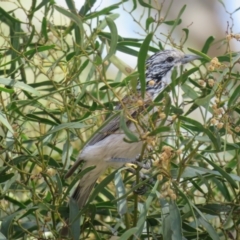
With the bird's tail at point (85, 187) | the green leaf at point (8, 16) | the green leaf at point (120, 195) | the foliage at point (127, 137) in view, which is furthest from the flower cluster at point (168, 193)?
the green leaf at point (8, 16)

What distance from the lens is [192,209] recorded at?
1519 millimetres

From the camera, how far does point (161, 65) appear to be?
2.39 m

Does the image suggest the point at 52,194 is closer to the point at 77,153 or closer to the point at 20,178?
the point at 20,178

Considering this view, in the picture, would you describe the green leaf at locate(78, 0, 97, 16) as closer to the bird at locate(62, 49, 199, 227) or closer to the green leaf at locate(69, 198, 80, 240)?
the bird at locate(62, 49, 199, 227)

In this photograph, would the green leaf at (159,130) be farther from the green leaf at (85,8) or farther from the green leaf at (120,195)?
the green leaf at (85,8)

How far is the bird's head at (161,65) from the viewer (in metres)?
2.23

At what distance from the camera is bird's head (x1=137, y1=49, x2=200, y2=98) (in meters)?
2.23

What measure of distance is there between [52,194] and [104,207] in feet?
0.52

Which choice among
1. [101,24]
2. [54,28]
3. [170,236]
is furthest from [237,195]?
[54,28]

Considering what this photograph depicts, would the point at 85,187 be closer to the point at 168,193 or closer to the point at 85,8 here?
the point at 85,8

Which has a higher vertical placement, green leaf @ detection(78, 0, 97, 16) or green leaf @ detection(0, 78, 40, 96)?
green leaf @ detection(78, 0, 97, 16)

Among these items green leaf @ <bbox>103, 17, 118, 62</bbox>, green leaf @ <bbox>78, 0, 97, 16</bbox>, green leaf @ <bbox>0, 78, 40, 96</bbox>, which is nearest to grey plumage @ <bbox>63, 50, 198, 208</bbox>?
green leaf @ <bbox>78, 0, 97, 16</bbox>

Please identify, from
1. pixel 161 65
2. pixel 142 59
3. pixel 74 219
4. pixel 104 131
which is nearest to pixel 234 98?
pixel 142 59

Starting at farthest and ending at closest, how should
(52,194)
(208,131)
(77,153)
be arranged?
(77,153), (52,194), (208,131)
